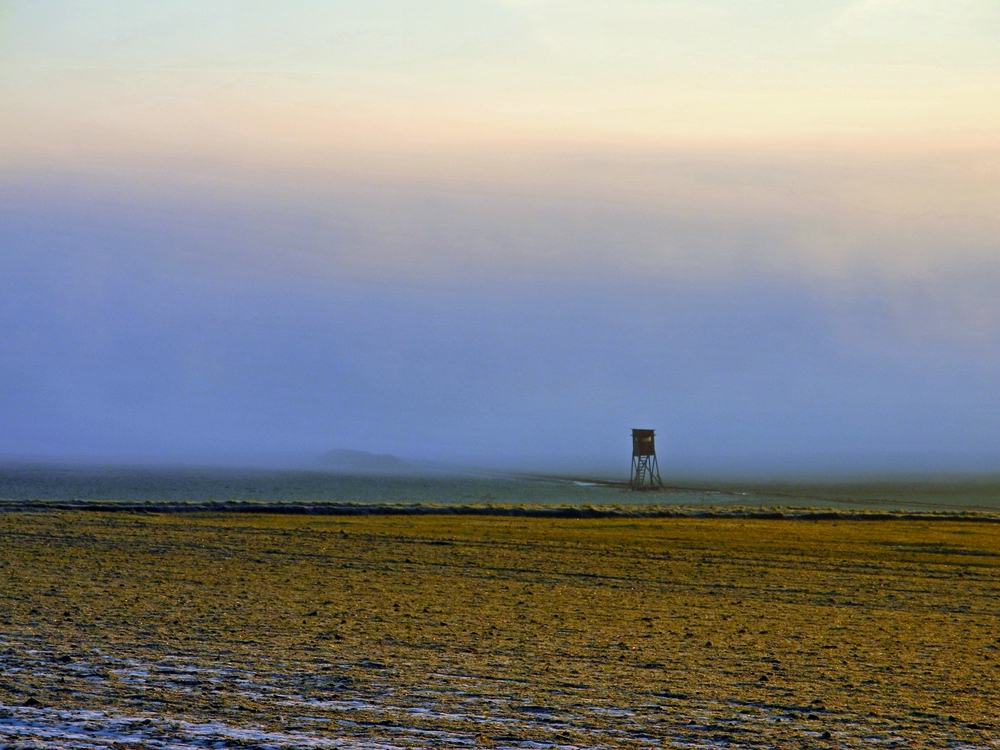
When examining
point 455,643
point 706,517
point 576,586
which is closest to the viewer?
point 455,643

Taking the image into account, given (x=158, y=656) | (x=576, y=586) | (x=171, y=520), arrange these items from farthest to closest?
(x=171, y=520) → (x=576, y=586) → (x=158, y=656)

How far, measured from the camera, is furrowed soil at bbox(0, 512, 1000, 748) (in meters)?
8.34

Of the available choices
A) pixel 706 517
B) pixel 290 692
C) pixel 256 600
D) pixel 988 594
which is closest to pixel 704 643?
pixel 290 692

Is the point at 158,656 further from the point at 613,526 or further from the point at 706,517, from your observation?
the point at 706,517

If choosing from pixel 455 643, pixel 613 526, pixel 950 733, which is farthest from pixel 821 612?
pixel 613 526

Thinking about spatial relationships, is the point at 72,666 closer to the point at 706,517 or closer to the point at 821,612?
the point at 821,612

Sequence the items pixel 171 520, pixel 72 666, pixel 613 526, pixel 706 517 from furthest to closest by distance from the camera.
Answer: pixel 706 517
pixel 613 526
pixel 171 520
pixel 72 666

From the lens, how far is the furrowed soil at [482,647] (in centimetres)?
834

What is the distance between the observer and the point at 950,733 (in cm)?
854

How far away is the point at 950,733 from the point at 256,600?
32.3ft

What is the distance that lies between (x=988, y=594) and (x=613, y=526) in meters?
17.4

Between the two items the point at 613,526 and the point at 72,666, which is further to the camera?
the point at 613,526

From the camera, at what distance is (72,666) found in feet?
32.8

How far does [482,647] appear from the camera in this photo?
1202 cm
